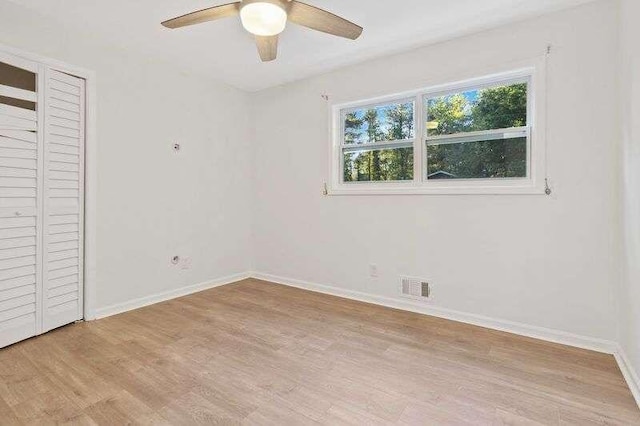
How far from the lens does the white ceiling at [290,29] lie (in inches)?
93.7

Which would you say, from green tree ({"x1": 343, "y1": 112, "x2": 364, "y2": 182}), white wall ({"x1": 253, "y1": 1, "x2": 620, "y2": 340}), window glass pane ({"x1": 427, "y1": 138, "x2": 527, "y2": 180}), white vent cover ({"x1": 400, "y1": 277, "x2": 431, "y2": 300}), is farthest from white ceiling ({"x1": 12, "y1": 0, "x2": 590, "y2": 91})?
white vent cover ({"x1": 400, "y1": 277, "x2": 431, "y2": 300})

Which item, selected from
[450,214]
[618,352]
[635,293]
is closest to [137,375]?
[450,214]

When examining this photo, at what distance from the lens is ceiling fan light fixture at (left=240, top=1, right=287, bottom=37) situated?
1896mm

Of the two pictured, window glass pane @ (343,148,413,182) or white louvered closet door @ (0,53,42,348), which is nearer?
white louvered closet door @ (0,53,42,348)

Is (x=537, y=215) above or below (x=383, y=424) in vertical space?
above

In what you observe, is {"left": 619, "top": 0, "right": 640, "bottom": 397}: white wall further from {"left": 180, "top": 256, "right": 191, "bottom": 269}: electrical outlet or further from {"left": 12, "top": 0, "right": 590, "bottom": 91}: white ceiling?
{"left": 180, "top": 256, "right": 191, "bottom": 269}: electrical outlet

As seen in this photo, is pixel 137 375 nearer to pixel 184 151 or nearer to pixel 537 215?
pixel 184 151

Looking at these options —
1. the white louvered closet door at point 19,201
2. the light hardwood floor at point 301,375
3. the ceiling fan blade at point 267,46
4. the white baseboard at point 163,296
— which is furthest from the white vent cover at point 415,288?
the white louvered closet door at point 19,201

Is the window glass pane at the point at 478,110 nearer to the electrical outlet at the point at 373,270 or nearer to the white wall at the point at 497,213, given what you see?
the white wall at the point at 497,213

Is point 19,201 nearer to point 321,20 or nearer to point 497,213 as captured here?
point 321,20

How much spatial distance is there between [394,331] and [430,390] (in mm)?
807

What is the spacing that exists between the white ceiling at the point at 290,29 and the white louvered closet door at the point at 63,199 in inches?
21.8

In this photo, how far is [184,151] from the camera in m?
3.59

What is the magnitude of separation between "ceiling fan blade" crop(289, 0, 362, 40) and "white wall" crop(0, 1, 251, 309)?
6.41 feet
